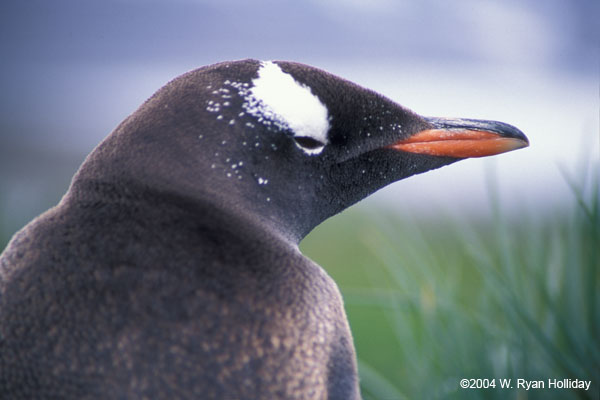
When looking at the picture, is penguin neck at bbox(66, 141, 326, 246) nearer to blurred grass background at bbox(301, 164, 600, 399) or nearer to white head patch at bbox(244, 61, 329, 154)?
white head patch at bbox(244, 61, 329, 154)

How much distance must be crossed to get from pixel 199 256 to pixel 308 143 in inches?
6.1

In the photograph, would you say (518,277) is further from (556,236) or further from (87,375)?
(87,375)

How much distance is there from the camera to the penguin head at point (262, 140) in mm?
560

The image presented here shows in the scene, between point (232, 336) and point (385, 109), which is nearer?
point (232, 336)

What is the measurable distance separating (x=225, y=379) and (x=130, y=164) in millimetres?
189

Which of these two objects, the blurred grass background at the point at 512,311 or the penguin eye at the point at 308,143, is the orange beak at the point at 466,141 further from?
the blurred grass background at the point at 512,311

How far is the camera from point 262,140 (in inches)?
22.9

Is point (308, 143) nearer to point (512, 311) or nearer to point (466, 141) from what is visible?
point (466, 141)

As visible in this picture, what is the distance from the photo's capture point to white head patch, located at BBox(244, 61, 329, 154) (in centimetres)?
58

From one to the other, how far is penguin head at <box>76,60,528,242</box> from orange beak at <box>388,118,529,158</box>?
0.02 m

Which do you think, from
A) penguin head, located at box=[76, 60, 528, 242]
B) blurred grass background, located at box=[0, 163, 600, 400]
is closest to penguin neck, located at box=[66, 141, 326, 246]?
penguin head, located at box=[76, 60, 528, 242]

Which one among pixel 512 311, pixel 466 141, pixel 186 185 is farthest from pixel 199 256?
pixel 512 311

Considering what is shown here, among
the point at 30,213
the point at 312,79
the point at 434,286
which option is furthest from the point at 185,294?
the point at 30,213

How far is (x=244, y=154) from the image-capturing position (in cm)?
58
